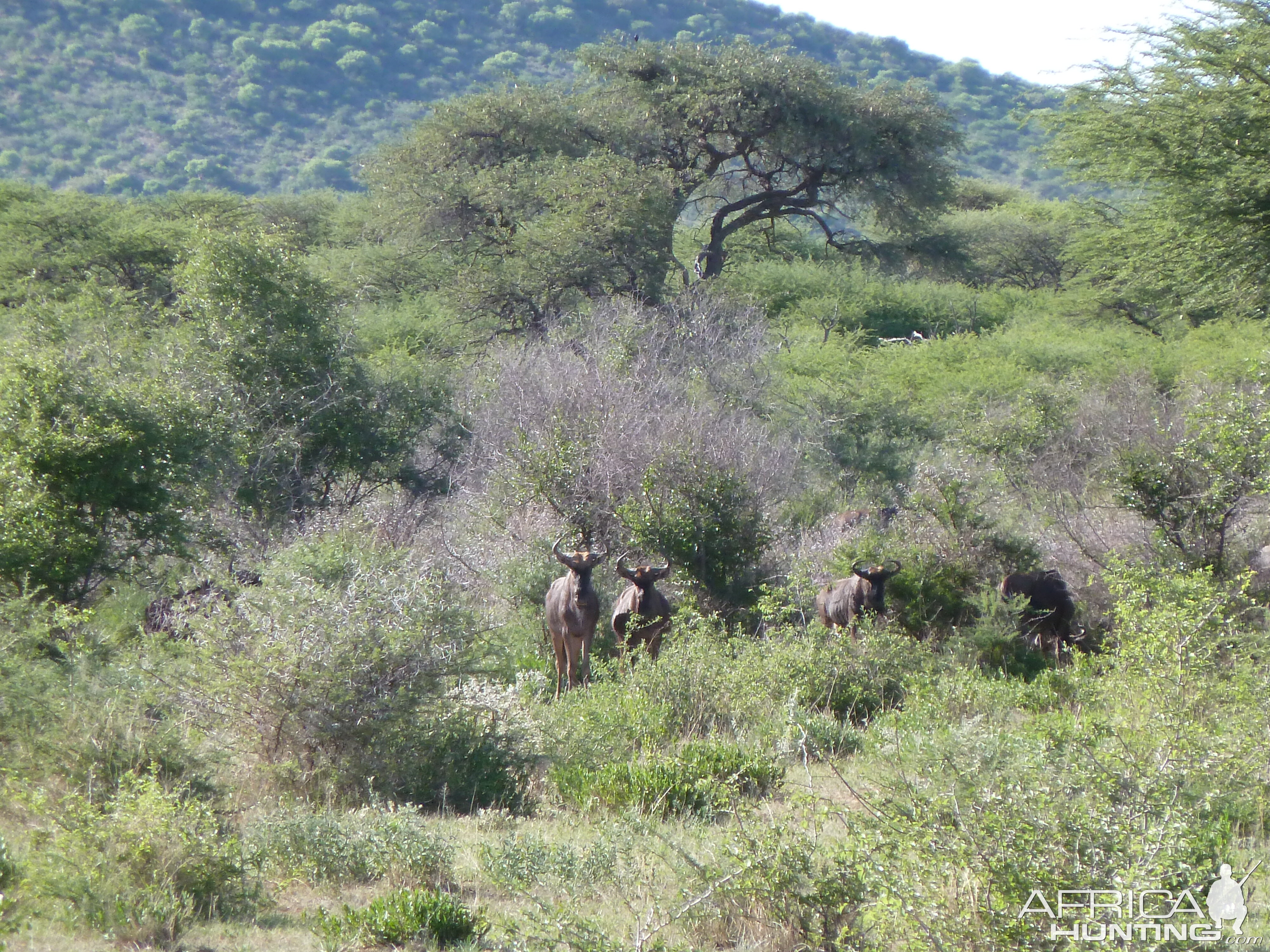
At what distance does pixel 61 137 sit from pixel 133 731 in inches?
2209

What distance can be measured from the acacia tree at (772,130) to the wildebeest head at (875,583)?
624 inches

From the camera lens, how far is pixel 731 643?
9.20 meters

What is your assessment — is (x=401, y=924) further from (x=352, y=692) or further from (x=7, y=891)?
(x=352, y=692)

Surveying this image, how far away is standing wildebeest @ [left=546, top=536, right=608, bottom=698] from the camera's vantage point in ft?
33.4

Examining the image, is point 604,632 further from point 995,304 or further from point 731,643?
point 995,304

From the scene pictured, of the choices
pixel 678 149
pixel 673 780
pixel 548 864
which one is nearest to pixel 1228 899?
pixel 548 864

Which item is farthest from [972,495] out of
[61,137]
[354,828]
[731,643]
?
[61,137]

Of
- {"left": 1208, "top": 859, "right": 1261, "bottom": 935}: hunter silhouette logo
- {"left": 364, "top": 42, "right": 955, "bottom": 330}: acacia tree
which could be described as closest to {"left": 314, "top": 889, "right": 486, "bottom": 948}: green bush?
{"left": 1208, "top": 859, "right": 1261, "bottom": 935}: hunter silhouette logo

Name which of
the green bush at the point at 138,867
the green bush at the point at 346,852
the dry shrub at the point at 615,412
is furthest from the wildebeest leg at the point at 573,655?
the green bush at the point at 138,867

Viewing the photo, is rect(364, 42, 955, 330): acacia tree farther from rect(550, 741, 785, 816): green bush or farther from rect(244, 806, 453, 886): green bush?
rect(244, 806, 453, 886): green bush

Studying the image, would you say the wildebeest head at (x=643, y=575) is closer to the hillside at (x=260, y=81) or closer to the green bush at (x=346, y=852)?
the green bush at (x=346, y=852)

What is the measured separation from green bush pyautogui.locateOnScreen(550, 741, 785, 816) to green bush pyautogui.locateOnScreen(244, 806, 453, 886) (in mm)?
1237

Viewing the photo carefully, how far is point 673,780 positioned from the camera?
21.9ft

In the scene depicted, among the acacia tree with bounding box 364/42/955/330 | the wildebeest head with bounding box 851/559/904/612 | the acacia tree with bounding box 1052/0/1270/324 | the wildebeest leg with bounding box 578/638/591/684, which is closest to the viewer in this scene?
the wildebeest leg with bounding box 578/638/591/684
